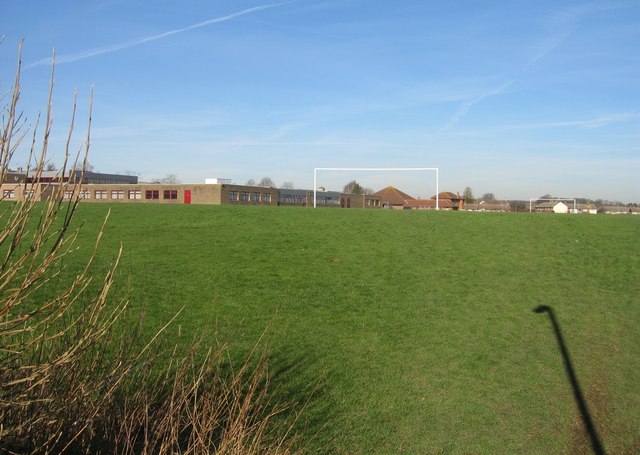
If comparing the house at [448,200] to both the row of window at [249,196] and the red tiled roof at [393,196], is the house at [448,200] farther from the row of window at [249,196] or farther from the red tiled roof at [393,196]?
the row of window at [249,196]

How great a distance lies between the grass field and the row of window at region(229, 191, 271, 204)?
38697 millimetres

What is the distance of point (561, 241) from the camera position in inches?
754

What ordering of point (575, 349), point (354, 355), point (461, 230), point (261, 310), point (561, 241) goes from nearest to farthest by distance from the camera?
point (354, 355), point (575, 349), point (261, 310), point (561, 241), point (461, 230)

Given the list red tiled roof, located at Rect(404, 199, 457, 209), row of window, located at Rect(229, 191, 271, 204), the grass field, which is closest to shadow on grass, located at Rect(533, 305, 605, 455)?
the grass field

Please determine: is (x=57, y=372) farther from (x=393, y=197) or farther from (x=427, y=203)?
(x=393, y=197)

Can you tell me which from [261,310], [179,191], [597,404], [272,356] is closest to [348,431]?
[272,356]

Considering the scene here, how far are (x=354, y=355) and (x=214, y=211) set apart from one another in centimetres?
1543

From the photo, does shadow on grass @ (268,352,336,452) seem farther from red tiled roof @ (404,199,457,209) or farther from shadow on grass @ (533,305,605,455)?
red tiled roof @ (404,199,457,209)

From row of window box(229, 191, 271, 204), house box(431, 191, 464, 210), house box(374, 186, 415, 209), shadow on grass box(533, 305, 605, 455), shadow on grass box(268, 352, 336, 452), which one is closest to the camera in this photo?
shadow on grass box(268, 352, 336, 452)

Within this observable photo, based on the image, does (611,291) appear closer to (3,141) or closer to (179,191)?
(3,141)

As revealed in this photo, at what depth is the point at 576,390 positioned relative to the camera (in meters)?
8.48

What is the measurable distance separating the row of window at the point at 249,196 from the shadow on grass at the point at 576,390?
4998 cm

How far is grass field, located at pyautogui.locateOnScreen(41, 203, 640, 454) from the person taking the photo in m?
7.10

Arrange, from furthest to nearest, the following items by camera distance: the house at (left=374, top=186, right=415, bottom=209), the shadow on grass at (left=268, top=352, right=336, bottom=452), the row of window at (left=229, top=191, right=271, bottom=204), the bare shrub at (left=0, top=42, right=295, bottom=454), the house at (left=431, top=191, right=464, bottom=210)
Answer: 1. the house at (left=374, top=186, right=415, bottom=209)
2. the row of window at (left=229, top=191, right=271, bottom=204)
3. the house at (left=431, top=191, right=464, bottom=210)
4. the shadow on grass at (left=268, top=352, right=336, bottom=452)
5. the bare shrub at (left=0, top=42, right=295, bottom=454)
